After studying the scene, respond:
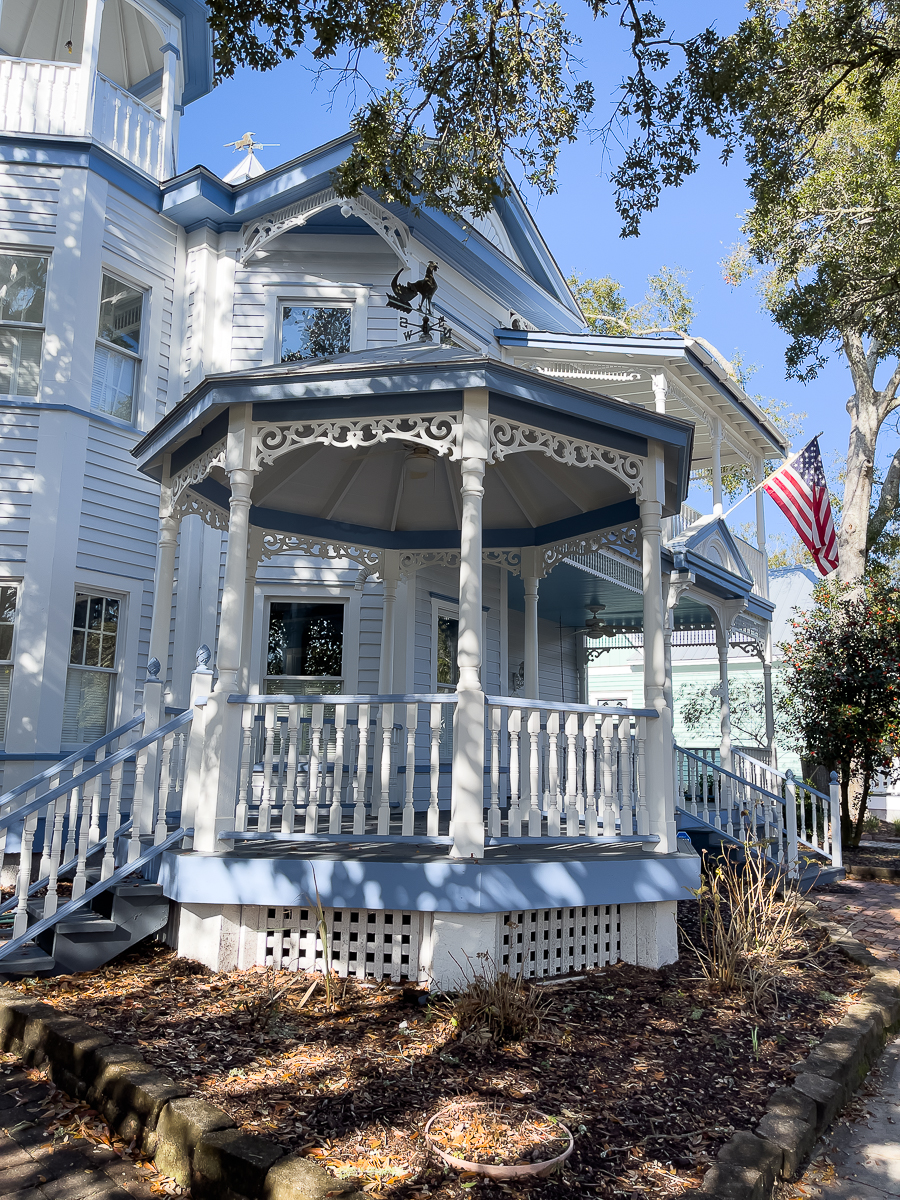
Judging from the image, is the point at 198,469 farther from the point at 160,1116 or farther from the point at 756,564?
the point at 756,564

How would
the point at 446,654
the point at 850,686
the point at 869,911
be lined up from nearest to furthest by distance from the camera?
the point at 869,911 → the point at 446,654 → the point at 850,686

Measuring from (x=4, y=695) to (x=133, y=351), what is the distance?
14.1 feet

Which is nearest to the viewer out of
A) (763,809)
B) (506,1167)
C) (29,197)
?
(506,1167)

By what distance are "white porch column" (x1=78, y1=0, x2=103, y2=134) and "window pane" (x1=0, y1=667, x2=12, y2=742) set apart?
20.3 feet

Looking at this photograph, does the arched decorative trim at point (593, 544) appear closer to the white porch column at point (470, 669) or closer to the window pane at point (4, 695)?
the white porch column at point (470, 669)

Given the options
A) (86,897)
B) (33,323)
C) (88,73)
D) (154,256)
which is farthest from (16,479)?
(86,897)

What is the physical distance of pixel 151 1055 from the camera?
4391mm

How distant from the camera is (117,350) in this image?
10336mm

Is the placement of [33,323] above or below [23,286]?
below

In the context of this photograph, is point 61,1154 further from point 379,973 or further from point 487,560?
point 487,560

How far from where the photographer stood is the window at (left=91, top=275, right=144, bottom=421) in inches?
403

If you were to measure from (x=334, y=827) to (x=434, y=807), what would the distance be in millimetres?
884

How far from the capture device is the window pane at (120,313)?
34.1ft

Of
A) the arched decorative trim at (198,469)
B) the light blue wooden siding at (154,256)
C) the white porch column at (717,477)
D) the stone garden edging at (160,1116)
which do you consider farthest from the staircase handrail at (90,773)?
the white porch column at (717,477)
